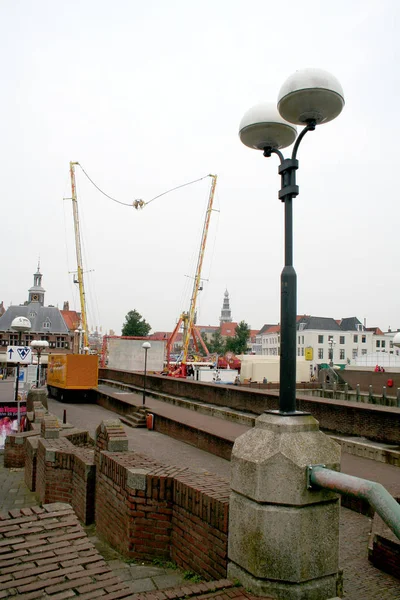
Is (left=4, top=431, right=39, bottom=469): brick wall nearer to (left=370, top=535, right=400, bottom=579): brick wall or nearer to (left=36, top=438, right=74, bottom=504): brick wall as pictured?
(left=36, top=438, right=74, bottom=504): brick wall

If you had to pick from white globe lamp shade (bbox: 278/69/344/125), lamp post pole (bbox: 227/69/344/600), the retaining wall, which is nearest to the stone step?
the retaining wall

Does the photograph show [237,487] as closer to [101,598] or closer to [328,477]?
[328,477]

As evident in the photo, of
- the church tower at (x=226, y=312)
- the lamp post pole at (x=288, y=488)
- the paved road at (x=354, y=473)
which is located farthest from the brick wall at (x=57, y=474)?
the church tower at (x=226, y=312)

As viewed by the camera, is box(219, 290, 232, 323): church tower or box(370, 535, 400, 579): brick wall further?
box(219, 290, 232, 323): church tower

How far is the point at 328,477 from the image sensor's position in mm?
3449

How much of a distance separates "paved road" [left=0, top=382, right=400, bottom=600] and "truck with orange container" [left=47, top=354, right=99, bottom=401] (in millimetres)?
7590

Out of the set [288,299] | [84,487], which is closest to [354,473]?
[84,487]

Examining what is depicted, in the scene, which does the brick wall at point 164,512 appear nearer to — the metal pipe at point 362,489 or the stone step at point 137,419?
the metal pipe at point 362,489

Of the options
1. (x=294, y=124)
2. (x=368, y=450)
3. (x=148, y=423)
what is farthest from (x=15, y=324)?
(x=294, y=124)

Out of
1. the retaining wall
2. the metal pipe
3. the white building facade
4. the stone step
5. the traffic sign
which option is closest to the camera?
the metal pipe

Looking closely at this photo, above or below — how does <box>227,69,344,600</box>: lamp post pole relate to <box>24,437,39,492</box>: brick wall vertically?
above

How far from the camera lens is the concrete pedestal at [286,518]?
3.52 metres

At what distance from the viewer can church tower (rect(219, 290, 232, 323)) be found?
603ft

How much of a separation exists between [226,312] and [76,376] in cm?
15871
